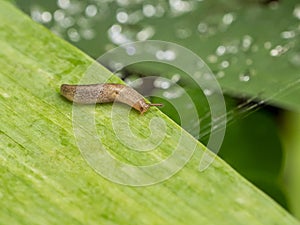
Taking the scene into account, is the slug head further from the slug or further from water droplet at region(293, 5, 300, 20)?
water droplet at region(293, 5, 300, 20)

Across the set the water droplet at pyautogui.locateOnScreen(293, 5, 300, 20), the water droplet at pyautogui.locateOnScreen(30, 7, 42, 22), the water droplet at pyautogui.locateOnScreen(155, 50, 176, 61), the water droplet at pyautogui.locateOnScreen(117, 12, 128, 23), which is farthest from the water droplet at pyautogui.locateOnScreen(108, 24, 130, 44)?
the water droplet at pyautogui.locateOnScreen(293, 5, 300, 20)

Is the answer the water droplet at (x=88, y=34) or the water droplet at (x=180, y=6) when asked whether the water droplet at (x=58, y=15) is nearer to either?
the water droplet at (x=88, y=34)

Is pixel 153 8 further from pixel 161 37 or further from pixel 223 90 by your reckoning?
pixel 223 90

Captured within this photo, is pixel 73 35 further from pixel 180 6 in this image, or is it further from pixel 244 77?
pixel 244 77

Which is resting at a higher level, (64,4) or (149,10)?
(149,10)

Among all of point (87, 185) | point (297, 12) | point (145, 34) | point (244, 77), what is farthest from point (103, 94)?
point (297, 12)

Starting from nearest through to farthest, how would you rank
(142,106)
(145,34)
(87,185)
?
(87,185) < (142,106) < (145,34)
